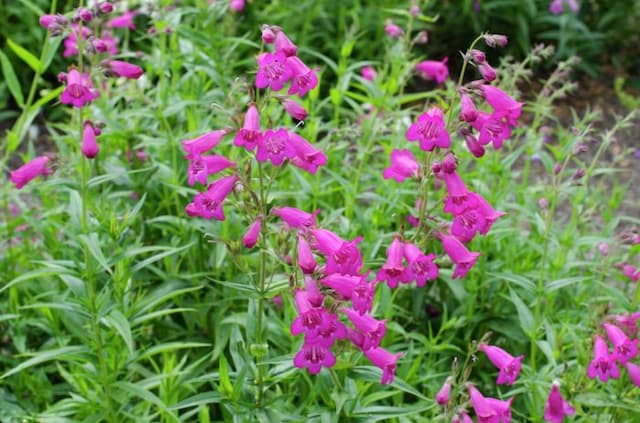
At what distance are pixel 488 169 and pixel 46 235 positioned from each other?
6.96 feet

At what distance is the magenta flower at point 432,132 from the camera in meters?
2.90

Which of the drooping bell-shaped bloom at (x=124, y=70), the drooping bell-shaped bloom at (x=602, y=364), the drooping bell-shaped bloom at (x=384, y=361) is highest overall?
the drooping bell-shaped bloom at (x=124, y=70)

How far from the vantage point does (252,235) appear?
2.66 m

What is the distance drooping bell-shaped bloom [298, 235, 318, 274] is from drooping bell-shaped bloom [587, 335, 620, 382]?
118cm

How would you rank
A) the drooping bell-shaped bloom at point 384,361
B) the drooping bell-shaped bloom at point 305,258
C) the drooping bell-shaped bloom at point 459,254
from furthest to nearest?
the drooping bell-shaped bloom at point 459,254 → the drooping bell-shaped bloom at point 384,361 → the drooping bell-shaped bloom at point 305,258

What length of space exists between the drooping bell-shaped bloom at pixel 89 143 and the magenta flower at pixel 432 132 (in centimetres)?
106

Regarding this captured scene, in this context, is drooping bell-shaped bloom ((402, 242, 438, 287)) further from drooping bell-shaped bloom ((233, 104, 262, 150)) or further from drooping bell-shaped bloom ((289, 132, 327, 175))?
drooping bell-shaped bloom ((233, 104, 262, 150))

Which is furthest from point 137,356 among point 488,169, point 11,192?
point 488,169

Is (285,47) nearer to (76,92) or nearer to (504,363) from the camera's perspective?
(76,92)

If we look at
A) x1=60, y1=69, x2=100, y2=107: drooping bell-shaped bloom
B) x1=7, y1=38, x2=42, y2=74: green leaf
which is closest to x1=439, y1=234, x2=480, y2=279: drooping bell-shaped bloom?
x1=60, y1=69, x2=100, y2=107: drooping bell-shaped bloom

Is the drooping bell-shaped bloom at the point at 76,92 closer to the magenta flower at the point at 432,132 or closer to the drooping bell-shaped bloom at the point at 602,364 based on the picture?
the magenta flower at the point at 432,132

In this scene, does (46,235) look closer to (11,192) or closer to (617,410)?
(11,192)

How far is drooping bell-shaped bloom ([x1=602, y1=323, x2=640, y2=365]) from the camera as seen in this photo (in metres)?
3.21

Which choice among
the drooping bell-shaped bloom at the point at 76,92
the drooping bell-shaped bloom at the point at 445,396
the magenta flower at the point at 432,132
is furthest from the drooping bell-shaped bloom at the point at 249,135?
the drooping bell-shaped bloom at the point at 445,396
